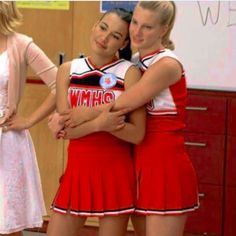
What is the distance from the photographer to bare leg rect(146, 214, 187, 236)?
203 centimetres

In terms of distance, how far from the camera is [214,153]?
3.48 m

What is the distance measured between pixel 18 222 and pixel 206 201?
1.39 metres

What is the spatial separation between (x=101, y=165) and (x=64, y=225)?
0.26m

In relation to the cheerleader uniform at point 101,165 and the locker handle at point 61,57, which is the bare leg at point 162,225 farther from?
the locker handle at point 61,57

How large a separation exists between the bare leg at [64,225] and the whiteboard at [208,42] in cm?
159

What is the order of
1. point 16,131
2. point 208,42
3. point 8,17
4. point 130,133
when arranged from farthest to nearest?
point 208,42, point 16,131, point 8,17, point 130,133

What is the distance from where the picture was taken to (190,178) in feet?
6.86

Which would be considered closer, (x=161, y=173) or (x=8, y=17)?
(x=161, y=173)

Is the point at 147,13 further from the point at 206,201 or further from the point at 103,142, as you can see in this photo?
the point at 206,201

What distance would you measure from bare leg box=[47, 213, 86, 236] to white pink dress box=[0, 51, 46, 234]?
454 millimetres

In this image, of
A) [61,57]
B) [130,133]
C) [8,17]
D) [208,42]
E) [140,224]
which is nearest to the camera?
[130,133]

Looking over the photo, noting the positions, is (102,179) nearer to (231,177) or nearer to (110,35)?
(110,35)

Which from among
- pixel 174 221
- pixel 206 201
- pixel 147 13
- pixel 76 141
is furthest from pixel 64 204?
pixel 206 201

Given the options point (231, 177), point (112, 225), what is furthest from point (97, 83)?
point (231, 177)
